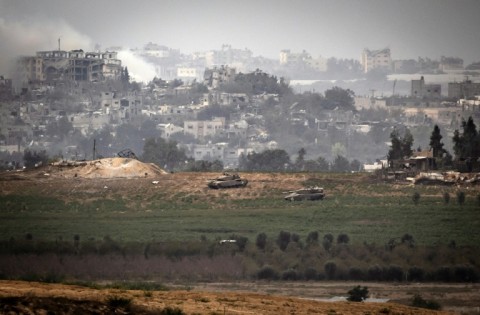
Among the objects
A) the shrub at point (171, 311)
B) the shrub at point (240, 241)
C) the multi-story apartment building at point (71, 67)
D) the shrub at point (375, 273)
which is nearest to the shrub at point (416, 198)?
the shrub at point (240, 241)

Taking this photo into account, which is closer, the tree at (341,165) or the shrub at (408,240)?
the shrub at (408,240)

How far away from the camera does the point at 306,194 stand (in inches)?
1825

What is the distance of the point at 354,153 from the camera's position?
97312 millimetres

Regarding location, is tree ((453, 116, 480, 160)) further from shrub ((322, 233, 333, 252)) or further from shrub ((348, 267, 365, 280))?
shrub ((348, 267, 365, 280))

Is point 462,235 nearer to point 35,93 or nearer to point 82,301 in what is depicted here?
point 82,301

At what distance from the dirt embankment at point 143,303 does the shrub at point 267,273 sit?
30.2 ft

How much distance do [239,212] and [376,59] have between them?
108m

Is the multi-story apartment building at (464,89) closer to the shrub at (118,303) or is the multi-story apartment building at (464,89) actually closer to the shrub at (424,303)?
the shrub at (424,303)

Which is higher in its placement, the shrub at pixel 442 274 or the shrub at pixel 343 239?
the shrub at pixel 343 239

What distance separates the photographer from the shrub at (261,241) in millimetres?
38206

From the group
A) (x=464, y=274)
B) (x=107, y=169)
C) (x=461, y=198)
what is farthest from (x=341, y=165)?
(x=464, y=274)

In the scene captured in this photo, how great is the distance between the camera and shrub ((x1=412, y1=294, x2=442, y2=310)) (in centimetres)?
2986

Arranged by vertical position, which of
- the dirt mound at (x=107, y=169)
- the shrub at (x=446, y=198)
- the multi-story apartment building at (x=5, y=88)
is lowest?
the shrub at (x=446, y=198)

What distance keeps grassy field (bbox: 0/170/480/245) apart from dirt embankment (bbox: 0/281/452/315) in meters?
13.3
